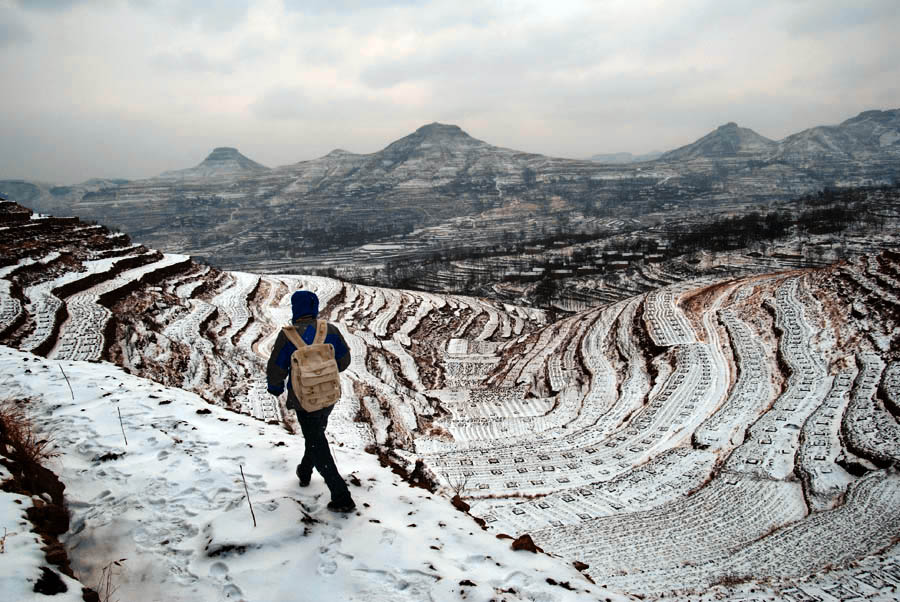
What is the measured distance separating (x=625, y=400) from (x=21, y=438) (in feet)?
64.6

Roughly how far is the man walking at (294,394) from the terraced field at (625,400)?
3.54 m

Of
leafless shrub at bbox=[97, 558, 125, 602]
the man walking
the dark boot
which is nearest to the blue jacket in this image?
the man walking

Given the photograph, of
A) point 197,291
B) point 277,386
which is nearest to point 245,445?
point 277,386

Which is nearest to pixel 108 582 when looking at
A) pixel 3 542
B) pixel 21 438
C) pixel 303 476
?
pixel 3 542

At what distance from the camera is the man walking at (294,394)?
4582 millimetres

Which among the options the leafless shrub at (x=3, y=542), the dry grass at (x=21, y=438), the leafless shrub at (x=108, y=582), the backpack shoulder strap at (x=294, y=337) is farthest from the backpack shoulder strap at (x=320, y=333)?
the dry grass at (x=21, y=438)

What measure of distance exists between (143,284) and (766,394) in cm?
3207

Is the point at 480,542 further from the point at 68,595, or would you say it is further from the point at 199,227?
the point at 199,227

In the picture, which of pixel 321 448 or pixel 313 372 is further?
pixel 321 448

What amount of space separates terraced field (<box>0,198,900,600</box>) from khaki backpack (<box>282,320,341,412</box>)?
162 inches

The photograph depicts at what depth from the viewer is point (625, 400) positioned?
67.2 feet

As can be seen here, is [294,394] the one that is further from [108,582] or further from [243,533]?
[108,582]

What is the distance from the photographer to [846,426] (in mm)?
→ 14766

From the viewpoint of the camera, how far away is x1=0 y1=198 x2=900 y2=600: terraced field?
30.9 ft
